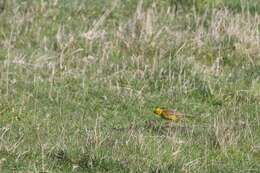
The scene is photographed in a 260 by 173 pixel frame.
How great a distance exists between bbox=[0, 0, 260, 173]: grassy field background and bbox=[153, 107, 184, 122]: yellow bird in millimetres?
75

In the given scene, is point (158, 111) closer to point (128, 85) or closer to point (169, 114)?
point (169, 114)

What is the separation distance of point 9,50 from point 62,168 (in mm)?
3689

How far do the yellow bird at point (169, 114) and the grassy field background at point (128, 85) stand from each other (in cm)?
8

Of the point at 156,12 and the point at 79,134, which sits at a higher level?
the point at 156,12

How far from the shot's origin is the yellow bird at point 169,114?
7964mm

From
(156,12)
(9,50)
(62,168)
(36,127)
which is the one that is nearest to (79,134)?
(36,127)

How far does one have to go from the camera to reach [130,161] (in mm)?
6355

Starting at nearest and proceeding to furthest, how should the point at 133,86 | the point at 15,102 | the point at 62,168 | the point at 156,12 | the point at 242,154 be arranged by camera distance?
the point at 62,168 → the point at 242,154 → the point at 15,102 → the point at 133,86 → the point at 156,12

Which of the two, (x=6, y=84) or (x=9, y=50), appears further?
(x=9, y=50)

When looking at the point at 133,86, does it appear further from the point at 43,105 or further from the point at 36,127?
the point at 36,127

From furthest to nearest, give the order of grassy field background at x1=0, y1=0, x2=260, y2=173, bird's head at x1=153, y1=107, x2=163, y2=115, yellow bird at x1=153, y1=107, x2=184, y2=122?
bird's head at x1=153, y1=107, x2=163, y2=115
yellow bird at x1=153, y1=107, x2=184, y2=122
grassy field background at x1=0, y1=0, x2=260, y2=173

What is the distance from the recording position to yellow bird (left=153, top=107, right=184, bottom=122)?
7.96 m

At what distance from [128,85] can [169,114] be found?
97 centimetres

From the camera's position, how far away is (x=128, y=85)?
886cm
